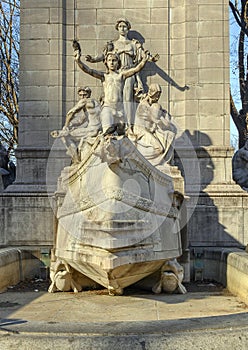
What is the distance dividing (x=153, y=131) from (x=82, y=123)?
5.27 ft

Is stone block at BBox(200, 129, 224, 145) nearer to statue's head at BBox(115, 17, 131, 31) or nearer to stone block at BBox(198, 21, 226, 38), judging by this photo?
stone block at BBox(198, 21, 226, 38)

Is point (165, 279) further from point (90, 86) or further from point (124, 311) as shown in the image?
point (90, 86)

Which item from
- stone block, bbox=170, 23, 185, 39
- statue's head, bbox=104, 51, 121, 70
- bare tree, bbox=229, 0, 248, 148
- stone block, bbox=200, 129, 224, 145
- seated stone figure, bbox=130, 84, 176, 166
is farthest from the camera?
bare tree, bbox=229, 0, 248, 148

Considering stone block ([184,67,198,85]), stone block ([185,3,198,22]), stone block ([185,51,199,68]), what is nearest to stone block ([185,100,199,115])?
stone block ([184,67,198,85])

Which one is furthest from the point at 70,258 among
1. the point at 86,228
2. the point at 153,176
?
the point at 153,176

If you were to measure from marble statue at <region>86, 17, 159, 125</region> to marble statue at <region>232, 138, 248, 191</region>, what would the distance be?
2.94 meters

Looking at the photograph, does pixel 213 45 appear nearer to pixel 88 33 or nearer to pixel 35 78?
pixel 88 33

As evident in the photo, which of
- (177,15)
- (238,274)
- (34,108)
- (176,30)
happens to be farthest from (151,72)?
(238,274)

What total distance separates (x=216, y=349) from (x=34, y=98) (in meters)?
9.68

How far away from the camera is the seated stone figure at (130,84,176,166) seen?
10773mm

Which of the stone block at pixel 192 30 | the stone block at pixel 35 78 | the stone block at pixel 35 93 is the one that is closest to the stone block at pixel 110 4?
the stone block at pixel 192 30

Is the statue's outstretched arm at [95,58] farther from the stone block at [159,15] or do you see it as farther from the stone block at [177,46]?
the stone block at [177,46]

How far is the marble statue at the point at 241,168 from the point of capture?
13.0m

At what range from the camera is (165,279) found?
329 inches
